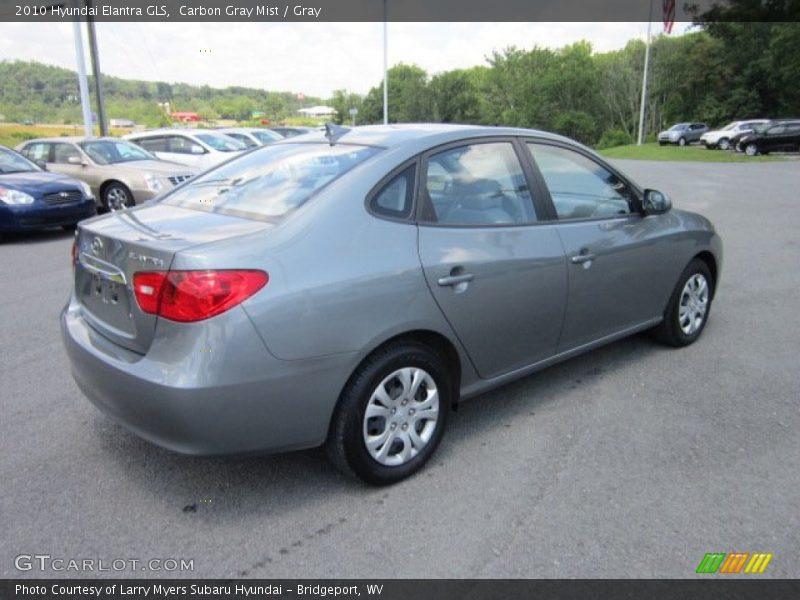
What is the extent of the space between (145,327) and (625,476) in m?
2.32

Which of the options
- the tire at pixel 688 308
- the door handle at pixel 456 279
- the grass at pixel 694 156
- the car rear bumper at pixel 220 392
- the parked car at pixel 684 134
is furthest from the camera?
the parked car at pixel 684 134

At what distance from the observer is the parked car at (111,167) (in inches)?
450

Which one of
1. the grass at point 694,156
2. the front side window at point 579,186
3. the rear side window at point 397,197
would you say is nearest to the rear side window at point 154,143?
the front side window at point 579,186

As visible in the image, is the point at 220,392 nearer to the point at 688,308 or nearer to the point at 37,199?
the point at 688,308

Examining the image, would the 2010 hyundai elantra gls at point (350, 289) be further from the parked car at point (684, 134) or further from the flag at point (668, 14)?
the parked car at point (684, 134)

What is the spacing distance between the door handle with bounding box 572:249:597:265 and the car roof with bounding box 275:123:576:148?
2.48 ft

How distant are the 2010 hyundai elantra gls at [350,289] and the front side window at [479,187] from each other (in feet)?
0.04

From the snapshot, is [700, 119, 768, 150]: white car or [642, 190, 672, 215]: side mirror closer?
[642, 190, 672, 215]: side mirror

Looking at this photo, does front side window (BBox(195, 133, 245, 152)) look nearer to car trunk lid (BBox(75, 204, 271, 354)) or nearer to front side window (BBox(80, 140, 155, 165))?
front side window (BBox(80, 140, 155, 165))

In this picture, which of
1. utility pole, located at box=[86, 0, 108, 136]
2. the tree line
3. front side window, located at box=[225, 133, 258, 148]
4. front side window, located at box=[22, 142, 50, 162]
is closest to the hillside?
the tree line

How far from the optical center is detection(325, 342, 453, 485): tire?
2.84m

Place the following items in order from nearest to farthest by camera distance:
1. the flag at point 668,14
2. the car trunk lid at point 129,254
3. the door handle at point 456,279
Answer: the car trunk lid at point 129,254 → the door handle at point 456,279 → the flag at point 668,14

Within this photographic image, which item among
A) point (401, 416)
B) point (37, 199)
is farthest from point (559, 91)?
point (401, 416)

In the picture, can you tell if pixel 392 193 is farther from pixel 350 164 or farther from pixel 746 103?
pixel 746 103
